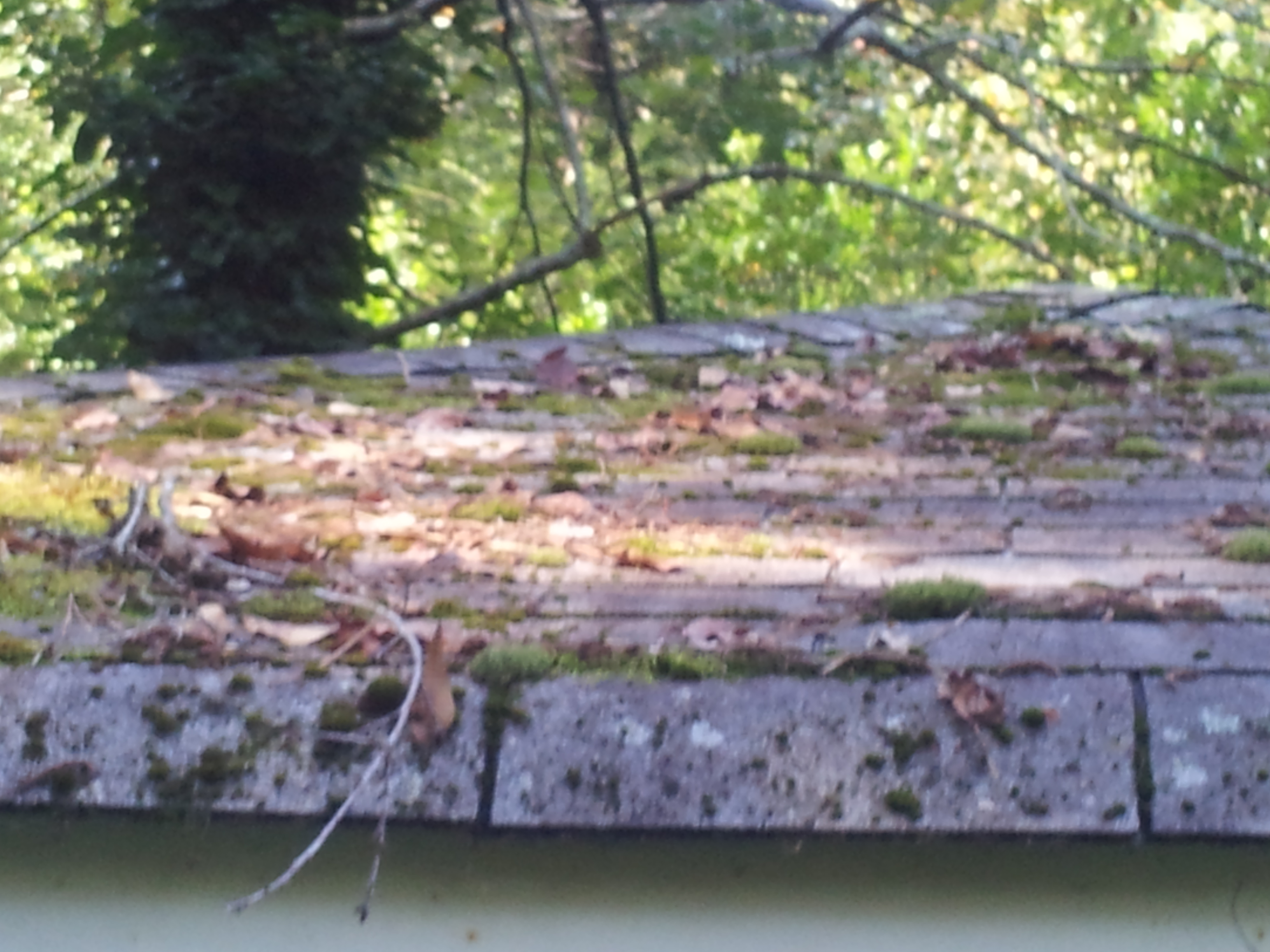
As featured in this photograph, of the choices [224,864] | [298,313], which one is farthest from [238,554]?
[298,313]

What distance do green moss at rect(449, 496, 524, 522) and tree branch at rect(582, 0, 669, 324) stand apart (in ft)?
10.1

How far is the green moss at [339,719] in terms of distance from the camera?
4.09 ft

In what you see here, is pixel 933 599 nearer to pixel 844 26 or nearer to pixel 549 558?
pixel 549 558

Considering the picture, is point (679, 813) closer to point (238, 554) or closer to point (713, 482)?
point (238, 554)

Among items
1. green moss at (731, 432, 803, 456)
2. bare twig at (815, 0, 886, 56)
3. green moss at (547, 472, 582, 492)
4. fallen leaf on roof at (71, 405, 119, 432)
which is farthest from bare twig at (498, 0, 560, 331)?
green moss at (547, 472, 582, 492)

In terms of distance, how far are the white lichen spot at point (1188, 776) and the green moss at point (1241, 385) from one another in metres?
2.26

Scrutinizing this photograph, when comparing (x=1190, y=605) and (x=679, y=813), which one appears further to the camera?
(x=1190, y=605)

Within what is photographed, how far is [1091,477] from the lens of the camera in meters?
2.43

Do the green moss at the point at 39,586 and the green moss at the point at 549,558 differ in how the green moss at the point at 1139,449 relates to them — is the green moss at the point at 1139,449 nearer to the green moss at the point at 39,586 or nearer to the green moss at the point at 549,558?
the green moss at the point at 549,558

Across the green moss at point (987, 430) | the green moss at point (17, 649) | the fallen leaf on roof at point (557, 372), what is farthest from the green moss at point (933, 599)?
the fallen leaf on roof at point (557, 372)

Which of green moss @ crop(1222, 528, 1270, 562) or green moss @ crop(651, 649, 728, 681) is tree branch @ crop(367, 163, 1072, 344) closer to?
green moss @ crop(1222, 528, 1270, 562)

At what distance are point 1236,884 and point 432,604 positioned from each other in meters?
0.94

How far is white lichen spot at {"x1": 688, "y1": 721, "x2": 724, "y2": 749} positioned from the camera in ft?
4.05

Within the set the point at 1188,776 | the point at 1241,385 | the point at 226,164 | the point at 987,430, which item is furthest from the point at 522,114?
the point at 1188,776
